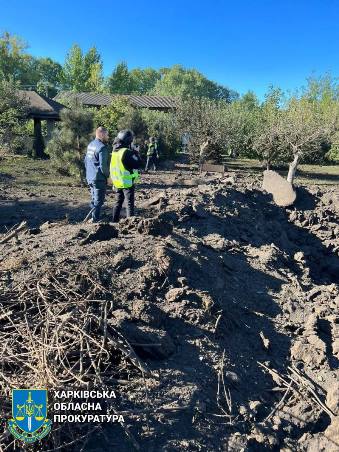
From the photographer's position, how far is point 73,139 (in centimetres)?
1420

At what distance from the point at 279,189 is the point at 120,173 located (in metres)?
5.11

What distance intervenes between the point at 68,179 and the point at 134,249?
35.4 ft

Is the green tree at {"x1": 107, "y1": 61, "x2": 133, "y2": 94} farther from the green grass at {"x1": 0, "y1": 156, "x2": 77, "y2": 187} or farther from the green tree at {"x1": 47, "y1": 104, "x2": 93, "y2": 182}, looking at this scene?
the green tree at {"x1": 47, "y1": 104, "x2": 93, "y2": 182}

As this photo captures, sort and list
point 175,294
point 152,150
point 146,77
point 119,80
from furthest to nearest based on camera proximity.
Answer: point 146,77 → point 119,80 → point 152,150 → point 175,294

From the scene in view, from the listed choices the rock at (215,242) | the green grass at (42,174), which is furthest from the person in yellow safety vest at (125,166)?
the green grass at (42,174)

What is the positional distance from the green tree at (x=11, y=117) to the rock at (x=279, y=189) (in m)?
13.0

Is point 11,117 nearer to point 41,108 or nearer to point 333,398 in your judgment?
point 41,108

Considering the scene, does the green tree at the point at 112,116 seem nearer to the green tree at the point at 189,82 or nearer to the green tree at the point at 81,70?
the green tree at the point at 81,70

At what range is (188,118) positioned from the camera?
23.0m

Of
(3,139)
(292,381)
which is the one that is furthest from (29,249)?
(3,139)

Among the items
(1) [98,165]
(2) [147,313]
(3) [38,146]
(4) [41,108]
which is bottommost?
(2) [147,313]

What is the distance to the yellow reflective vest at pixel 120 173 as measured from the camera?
701 centimetres

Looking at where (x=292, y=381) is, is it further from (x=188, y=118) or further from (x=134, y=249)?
(x=188, y=118)

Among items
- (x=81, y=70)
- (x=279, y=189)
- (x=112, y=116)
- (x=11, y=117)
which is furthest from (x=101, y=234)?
(x=81, y=70)
